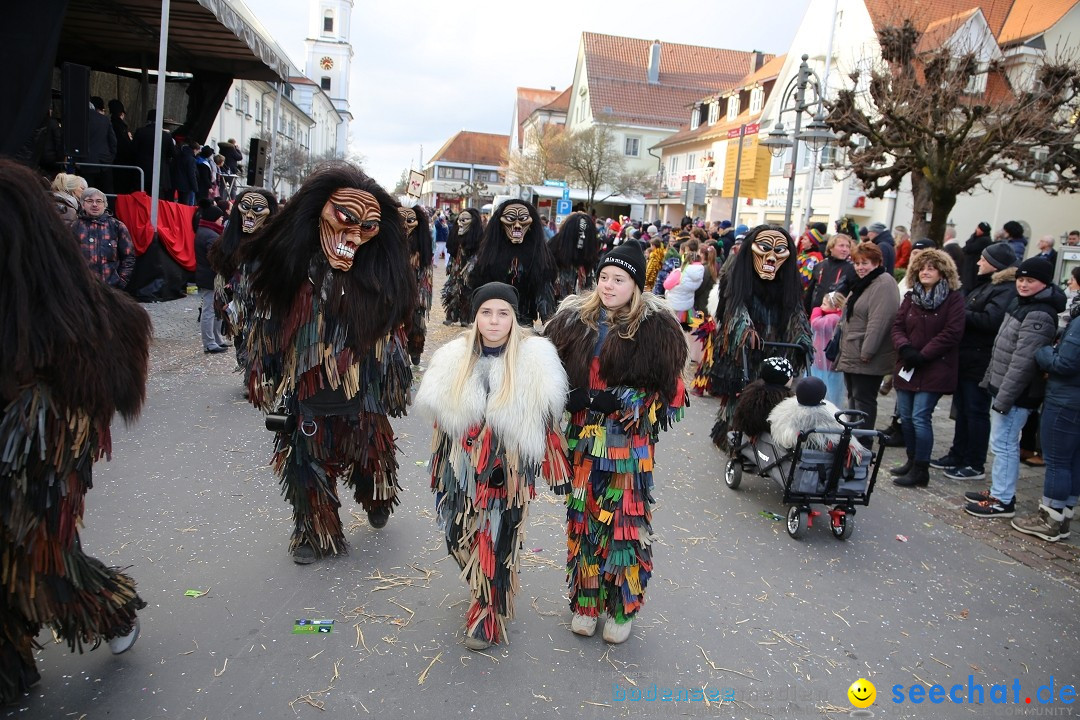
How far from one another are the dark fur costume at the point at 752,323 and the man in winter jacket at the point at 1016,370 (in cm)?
134

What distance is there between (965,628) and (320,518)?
3.44 meters

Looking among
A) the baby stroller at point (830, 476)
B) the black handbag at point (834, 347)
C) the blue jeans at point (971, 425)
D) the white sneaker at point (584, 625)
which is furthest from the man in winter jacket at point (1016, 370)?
the white sneaker at point (584, 625)

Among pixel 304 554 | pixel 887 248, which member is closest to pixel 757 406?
pixel 304 554

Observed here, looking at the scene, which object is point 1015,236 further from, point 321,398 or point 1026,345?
point 321,398

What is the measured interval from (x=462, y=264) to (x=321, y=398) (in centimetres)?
727

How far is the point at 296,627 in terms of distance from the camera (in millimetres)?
3443

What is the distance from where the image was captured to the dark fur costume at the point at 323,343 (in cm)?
384

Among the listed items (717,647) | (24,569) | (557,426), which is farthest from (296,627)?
(717,647)

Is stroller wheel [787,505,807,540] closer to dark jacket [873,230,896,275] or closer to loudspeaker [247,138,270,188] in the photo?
dark jacket [873,230,896,275]

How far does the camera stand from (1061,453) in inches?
196

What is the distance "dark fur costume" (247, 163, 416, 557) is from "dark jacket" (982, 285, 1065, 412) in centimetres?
413

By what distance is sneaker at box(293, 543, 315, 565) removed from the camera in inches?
159

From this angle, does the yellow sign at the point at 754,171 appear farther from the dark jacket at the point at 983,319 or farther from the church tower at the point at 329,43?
the church tower at the point at 329,43

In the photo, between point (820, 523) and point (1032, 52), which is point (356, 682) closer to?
point (820, 523)
